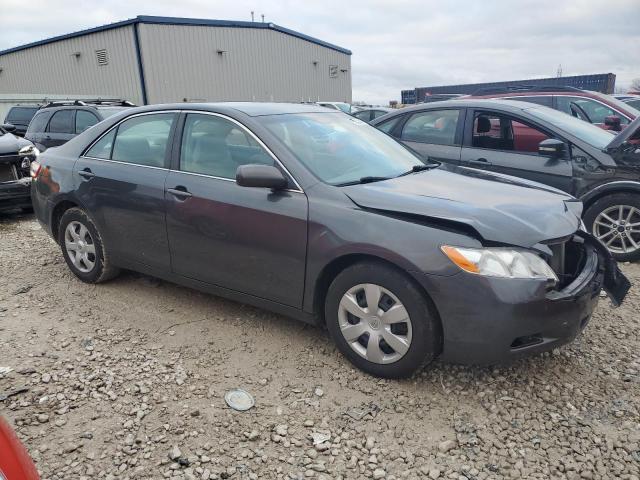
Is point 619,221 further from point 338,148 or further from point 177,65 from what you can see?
point 177,65

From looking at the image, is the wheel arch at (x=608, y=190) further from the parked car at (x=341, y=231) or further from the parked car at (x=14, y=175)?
the parked car at (x=14, y=175)

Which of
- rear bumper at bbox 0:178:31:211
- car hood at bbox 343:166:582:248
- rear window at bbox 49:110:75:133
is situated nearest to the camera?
car hood at bbox 343:166:582:248

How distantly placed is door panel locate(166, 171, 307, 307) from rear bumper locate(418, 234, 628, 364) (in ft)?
3.00

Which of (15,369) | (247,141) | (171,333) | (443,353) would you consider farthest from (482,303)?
(15,369)

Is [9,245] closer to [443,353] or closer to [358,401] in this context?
[358,401]

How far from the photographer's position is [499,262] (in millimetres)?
2570

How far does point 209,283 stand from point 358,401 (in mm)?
1393

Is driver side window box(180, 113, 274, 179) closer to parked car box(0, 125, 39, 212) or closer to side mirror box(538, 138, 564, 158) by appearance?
side mirror box(538, 138, 564, 158)

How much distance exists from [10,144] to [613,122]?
8454 millimetres

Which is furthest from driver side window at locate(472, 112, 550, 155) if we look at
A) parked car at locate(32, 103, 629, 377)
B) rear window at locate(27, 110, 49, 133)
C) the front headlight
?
rear window at locate(27, 110, 49, 133)

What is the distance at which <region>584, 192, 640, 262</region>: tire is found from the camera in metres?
4.89

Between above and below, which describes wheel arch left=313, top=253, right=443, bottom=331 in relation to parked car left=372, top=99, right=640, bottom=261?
below

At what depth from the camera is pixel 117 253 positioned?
13.5ft

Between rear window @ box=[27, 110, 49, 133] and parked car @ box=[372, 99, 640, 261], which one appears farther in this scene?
rear window @ box=[27, 110, 49, 133]
